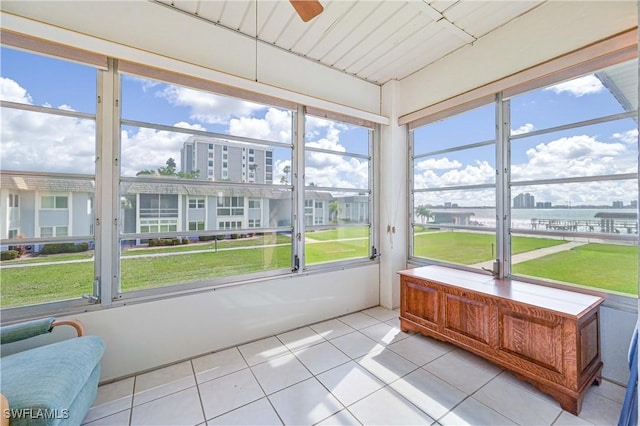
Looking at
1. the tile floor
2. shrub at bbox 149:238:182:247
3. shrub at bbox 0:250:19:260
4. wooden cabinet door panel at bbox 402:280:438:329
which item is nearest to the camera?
the tile floor

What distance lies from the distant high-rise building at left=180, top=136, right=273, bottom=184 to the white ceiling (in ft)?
3.81

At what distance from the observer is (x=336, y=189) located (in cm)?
359

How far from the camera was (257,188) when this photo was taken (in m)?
2.98

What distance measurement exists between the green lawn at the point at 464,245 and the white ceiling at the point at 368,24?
2173 millimetres

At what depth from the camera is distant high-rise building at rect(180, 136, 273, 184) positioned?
8.58 feet

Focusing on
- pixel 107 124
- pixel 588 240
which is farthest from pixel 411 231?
pixel 107 124

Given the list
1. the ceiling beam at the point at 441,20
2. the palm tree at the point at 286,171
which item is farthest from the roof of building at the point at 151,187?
the ceiling beam at the point at 441,20

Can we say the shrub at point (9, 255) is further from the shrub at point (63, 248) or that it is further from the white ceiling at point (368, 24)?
the white ceiling at point (368, 24)

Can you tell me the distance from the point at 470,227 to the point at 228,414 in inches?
120

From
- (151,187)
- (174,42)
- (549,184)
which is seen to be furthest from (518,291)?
(174,42)

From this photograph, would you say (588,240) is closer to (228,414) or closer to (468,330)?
(468,330)

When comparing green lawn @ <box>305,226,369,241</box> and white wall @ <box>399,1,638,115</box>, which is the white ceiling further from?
green lawn @ <box>305,226,369,241</box>

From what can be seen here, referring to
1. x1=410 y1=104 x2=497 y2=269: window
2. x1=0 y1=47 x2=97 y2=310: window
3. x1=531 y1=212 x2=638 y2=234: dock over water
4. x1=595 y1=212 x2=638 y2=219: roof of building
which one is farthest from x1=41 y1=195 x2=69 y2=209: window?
x1=595 y1=212 x2=638 y2=219: roof of building

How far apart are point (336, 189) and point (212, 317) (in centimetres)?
212
